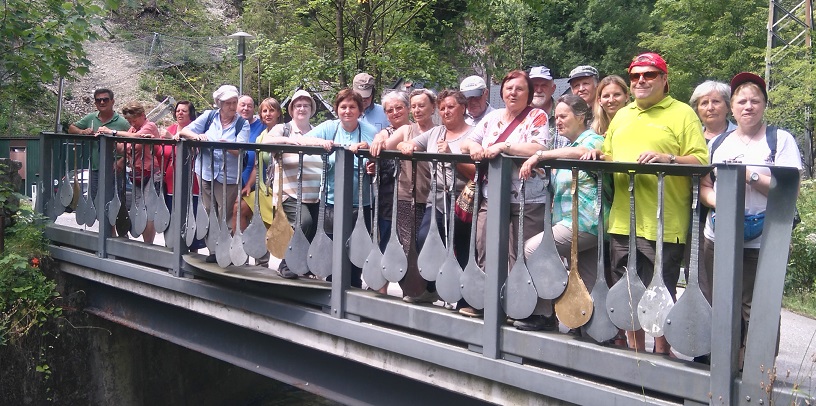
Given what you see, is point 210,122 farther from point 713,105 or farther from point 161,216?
point 713,105

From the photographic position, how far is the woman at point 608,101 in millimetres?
4426

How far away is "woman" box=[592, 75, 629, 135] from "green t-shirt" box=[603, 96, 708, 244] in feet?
2.01

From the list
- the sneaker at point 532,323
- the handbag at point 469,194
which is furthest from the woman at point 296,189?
the sneaker at point 532,323

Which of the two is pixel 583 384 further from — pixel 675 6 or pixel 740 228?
pixel 675 6

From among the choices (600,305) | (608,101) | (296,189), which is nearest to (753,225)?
(600,305)

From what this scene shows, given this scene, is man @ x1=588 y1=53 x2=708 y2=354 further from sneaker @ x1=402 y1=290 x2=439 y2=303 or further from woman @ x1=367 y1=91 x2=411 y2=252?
woman @ x1=367 y1=91 x2=411 y2=252

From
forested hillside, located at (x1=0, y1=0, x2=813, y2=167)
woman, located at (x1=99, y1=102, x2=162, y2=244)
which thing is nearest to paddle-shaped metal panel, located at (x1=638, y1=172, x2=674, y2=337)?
woman, located at (x1=99, y1=102, x2=162, y2=244)

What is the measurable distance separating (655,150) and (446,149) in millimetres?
1442

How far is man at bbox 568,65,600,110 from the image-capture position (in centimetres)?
516

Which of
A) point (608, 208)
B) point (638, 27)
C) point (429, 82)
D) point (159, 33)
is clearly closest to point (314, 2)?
point (429, 82)

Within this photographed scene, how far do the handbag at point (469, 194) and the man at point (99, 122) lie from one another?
16.0 feet

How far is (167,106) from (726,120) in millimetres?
24632

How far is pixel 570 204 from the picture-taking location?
4039mm

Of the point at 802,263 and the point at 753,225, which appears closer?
the point at 753,225
